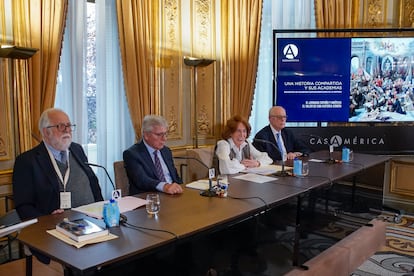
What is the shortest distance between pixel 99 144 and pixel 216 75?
69.4 inches

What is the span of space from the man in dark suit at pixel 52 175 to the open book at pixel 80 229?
0.47 meters

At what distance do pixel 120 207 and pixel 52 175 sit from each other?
21.6 inches

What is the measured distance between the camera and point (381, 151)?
4.62 metres

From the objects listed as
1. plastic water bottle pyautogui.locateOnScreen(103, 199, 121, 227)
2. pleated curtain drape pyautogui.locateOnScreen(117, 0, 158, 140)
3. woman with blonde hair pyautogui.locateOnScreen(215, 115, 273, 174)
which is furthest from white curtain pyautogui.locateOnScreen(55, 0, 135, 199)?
plastic water bottle pyautogui.locateOnScreen(103, 199, 121, 227)

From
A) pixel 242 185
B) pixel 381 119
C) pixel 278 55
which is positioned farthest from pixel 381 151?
pixel 242 185

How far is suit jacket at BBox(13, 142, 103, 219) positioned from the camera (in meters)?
2.23

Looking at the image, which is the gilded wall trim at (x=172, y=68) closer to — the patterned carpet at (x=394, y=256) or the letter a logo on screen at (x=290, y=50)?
the letter a logo on screen at (x=290, y=50)

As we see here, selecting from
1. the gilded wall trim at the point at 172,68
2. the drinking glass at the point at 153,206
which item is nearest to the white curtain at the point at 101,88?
the gilded wall trim at the point at 172,68

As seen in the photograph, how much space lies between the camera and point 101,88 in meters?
3.66

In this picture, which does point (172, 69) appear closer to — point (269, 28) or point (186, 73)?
point (186, 73)

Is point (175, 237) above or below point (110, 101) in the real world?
below

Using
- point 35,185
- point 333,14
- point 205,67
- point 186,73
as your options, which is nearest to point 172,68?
point 186,73

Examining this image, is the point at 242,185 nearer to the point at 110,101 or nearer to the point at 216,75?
the point at 110,101

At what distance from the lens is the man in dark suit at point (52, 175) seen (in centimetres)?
225
